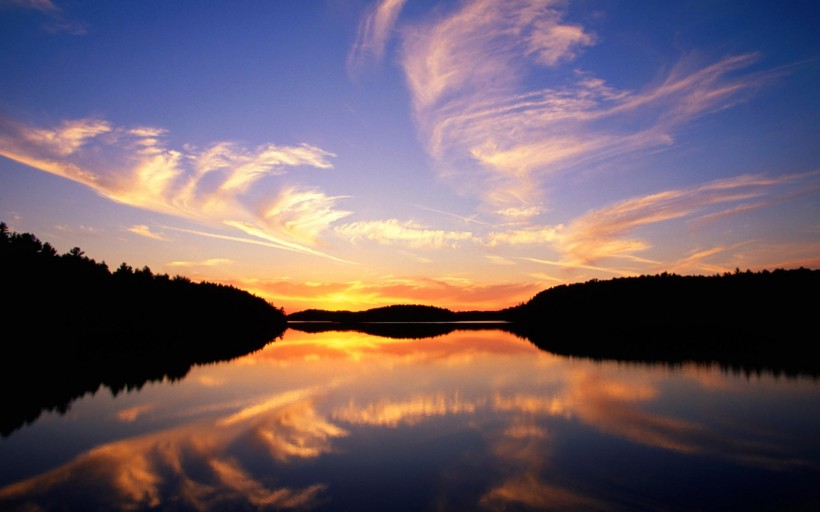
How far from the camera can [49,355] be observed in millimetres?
38906

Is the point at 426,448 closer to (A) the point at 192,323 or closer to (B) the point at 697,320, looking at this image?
(A) the point at 192,323

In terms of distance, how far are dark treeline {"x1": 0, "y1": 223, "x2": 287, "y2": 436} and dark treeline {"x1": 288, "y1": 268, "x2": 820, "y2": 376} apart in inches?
1417

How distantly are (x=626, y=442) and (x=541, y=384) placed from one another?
464 inches

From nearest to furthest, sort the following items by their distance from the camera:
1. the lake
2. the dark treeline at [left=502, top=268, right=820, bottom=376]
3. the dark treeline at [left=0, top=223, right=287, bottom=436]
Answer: the lake, the dark treeline at [left=0, top=223, right=287, bottom=436], the dark treeline at [left=502, top=268, right=820, bottom=376]

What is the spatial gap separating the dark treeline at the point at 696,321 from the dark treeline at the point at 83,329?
36.0 meters

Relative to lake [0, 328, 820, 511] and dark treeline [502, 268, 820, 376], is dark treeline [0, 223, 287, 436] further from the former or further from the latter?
dark treeline [502, 268, 820, 376]

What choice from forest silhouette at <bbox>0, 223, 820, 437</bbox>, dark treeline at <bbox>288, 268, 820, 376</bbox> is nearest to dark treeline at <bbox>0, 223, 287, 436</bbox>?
forest silhouette at <bbox>0, 223, 820, 437</bbox>

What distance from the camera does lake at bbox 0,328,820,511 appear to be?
9.95 meters

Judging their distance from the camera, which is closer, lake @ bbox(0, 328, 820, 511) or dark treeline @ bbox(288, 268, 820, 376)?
lake @ bbox(0, 328, 820, 511)

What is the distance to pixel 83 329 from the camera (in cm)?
5734

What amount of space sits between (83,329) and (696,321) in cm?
10827

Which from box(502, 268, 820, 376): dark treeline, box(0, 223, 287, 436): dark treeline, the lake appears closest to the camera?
the lake

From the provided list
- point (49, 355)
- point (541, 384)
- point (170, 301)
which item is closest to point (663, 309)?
point (541, 384)

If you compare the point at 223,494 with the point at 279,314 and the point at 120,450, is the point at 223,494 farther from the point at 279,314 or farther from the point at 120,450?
the point at 279,314
